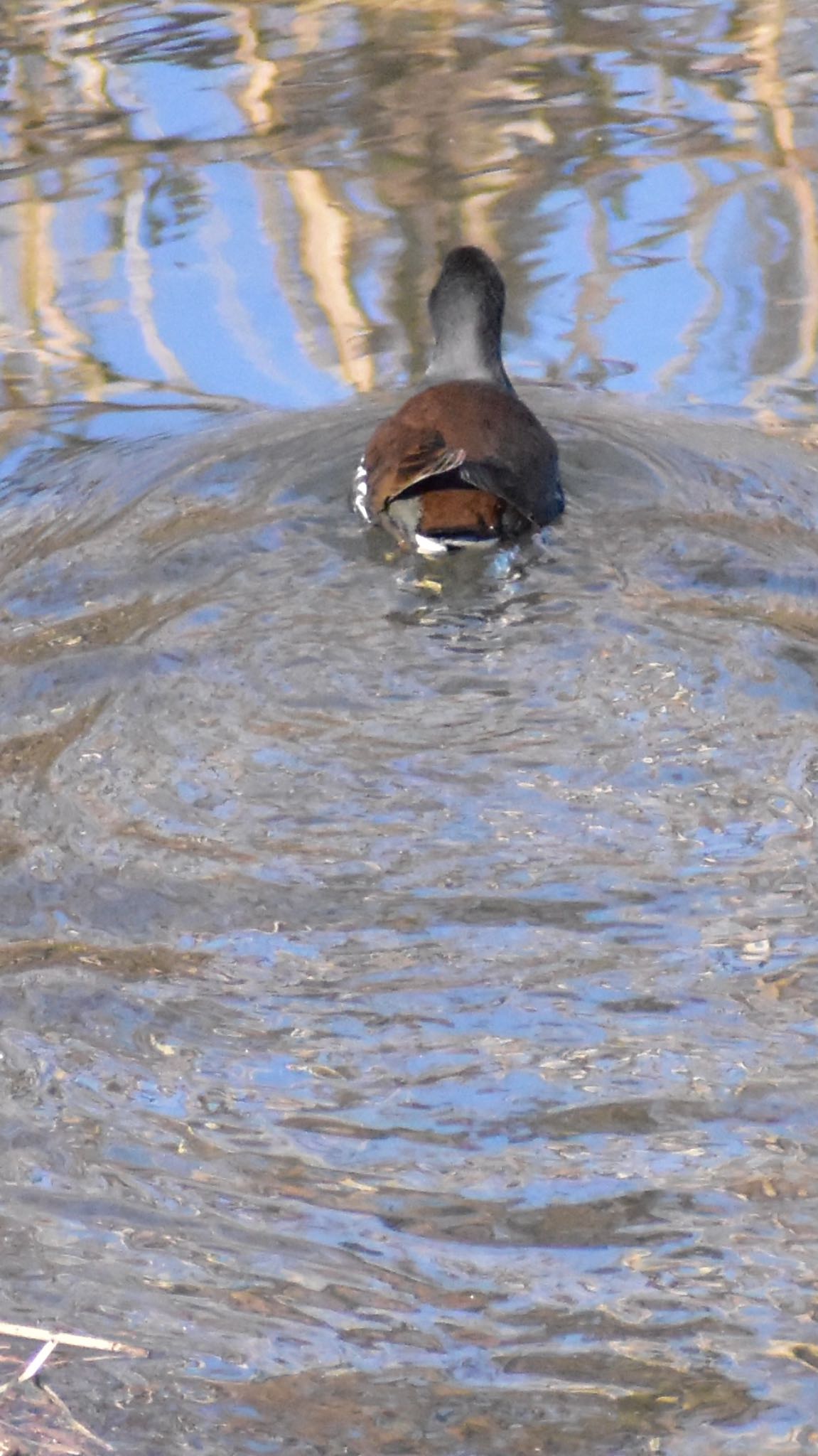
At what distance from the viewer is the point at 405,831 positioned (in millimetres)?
4590

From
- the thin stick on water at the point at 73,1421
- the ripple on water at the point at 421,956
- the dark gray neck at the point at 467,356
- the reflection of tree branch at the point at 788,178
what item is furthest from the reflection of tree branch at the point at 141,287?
the thin stick on water at the point at 73,1421

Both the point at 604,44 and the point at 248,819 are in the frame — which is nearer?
the point at 248,819

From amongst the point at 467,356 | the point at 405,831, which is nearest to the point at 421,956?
the point at 405,831

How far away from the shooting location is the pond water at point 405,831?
3098 mm

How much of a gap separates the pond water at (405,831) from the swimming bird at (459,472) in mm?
138

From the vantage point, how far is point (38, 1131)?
3.66 meters

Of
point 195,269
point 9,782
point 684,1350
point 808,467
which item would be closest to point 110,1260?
point 684,1350

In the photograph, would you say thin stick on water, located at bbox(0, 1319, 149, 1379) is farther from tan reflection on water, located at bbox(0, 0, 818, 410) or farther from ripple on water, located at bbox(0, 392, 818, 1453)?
tan reflection on water, located at bbox(0, 0, 818, 410)

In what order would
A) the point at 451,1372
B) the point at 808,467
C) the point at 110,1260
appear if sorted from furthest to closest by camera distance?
the point at 808,467 → the point at 110,1260 → the point at 451,1372

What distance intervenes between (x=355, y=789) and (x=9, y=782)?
2.91ft

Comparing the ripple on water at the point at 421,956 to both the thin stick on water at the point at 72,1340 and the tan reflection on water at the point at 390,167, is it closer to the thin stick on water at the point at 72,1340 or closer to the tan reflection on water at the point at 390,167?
the thin stick on water at the point at 72,1340

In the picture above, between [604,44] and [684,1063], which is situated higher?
[604,44]

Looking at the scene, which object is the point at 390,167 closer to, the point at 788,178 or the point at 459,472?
the point at 788,178

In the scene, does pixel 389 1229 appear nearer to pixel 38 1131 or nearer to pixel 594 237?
pixel 38 1131
